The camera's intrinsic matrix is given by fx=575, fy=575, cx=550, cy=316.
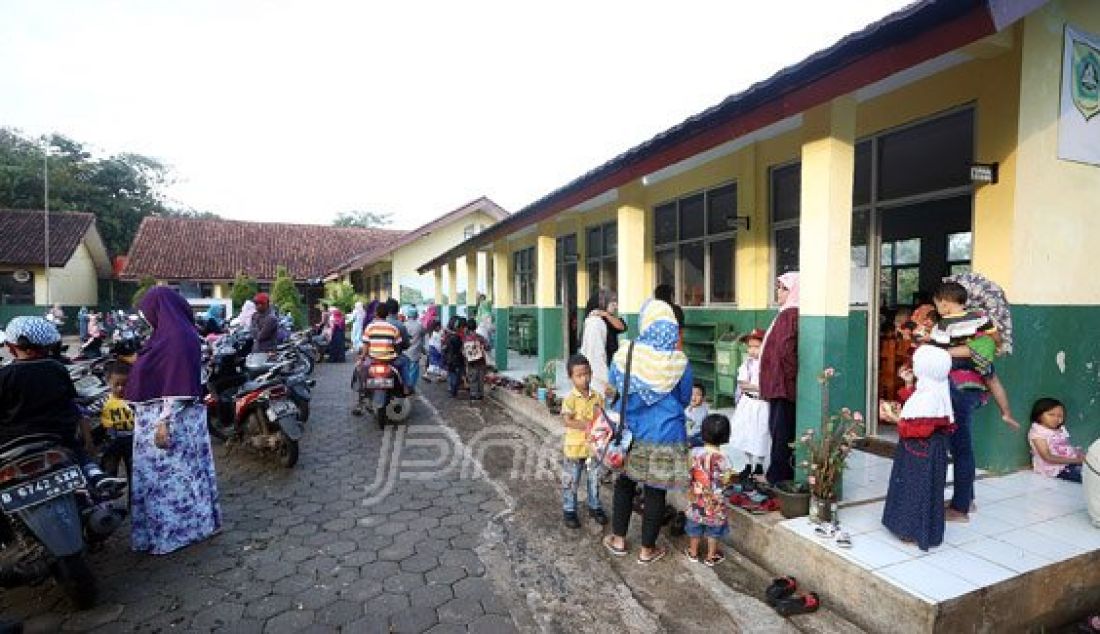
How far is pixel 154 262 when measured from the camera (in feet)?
85.5

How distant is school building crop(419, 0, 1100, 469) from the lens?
3.75 metres

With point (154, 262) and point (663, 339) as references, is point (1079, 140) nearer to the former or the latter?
point (663, 339)

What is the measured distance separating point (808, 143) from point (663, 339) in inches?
68.3

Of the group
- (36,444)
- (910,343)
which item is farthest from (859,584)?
(36,444)

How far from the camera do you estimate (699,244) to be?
800 cm

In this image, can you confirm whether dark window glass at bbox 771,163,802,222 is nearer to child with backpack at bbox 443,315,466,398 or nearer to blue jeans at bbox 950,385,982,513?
blue jeans at bbox 950,385,982,513

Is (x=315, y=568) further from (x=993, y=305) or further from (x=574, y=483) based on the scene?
(x=993, y=305)

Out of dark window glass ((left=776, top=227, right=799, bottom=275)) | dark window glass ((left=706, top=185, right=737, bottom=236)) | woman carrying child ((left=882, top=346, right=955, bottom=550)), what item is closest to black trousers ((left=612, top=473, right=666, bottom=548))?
woman carrying child ((left=882, top=346, right=955, bottom=550))

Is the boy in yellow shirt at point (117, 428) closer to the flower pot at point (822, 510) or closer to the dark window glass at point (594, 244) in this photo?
the flower pot at point (822, 510)

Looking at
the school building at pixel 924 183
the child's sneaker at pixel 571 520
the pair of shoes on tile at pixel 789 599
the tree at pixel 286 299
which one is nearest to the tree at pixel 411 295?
the tree at pixel 286 299

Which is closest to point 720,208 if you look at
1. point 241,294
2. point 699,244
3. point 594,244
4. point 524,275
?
point 699,244

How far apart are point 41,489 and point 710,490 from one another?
12.4 feet

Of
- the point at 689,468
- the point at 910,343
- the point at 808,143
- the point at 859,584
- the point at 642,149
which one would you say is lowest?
the point at 859,584

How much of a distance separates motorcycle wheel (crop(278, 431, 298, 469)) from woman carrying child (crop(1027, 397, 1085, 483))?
20.8 ft
